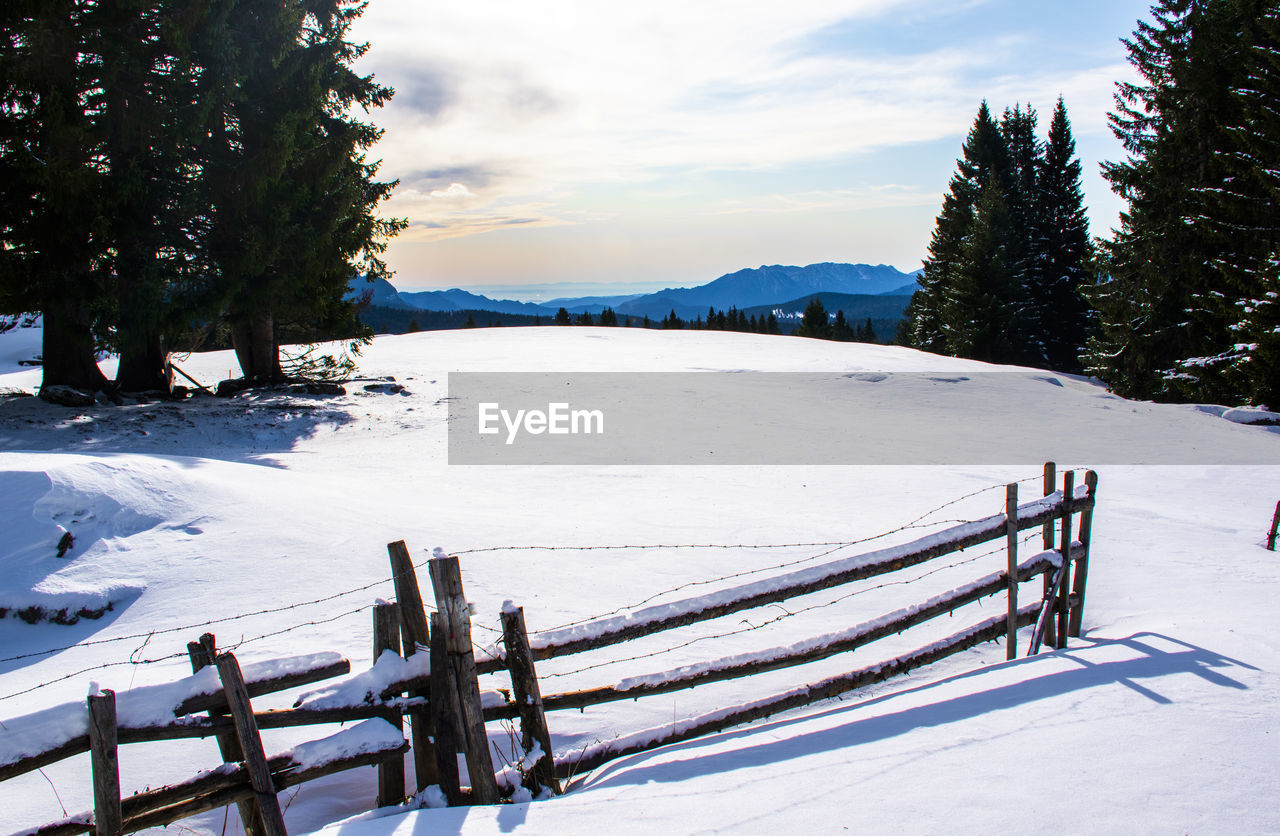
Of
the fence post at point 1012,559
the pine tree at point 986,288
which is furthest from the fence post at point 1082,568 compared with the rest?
the pine tree at point 986,288

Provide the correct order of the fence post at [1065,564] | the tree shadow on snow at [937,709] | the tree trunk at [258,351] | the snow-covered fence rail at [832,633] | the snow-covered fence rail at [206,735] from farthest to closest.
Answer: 1. the tree trunk at [258,351]
2. the fence post at [1065,564]
3. the snow-covered fence rail at [832,633]
4. the tree shadow on snow at [937,709]
5. the snow-covered fence rail at [206,735]

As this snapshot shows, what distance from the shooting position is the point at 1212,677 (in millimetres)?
4703

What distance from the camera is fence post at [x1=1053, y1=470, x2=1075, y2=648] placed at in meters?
5.61

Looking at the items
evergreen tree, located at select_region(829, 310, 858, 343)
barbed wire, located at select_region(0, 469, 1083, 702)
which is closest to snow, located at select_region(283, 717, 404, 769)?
barbed wire, located at select_region(0, 469, 1083, 702)

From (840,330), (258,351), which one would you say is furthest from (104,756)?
(840,330)

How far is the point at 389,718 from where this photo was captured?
371 cm

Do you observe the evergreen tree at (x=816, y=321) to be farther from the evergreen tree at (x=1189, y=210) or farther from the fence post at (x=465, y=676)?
the fence post at (x=465, y=676)

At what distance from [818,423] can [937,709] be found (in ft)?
41.5

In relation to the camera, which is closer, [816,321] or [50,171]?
[50,171]

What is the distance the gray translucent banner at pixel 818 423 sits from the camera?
1401 centimetres

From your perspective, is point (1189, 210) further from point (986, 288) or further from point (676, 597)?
point (676, 597)

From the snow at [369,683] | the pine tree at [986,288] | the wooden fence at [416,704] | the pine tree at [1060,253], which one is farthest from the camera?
the pine tree at [1060,253]

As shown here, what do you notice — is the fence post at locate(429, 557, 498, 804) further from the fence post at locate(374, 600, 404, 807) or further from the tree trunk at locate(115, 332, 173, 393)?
the tree trunk at locate(115, 332, 173, 393)

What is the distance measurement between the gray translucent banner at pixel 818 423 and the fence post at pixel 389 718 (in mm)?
9343
